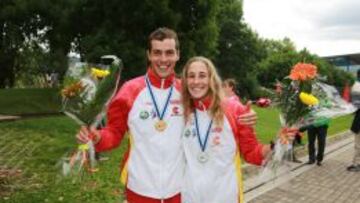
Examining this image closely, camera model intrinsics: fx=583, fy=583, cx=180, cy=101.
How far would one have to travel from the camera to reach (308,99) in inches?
163

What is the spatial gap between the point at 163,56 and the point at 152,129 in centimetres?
54

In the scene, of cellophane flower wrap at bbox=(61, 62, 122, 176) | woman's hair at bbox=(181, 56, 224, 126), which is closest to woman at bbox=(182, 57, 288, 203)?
woman's hair at bbox=(181, 56, 224, 126)

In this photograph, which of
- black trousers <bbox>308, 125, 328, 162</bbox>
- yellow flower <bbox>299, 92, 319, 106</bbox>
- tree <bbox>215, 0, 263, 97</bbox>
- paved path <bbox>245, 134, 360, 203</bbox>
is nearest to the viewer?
yellow flower <bbox>299, 92, 319, 106</bbox>

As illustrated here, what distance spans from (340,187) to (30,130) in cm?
866

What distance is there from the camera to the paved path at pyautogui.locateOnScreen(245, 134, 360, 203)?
904 cm


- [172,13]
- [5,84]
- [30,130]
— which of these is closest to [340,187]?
[30,130]

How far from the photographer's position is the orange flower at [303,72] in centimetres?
423

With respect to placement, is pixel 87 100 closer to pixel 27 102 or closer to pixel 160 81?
pixel 160 81

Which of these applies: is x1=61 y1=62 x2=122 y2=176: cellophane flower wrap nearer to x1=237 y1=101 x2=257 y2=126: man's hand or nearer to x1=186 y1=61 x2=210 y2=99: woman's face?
x1=186 y1=61 x2=210 y2=99: woman's face

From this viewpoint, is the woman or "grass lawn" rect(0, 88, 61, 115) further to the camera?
"grass lawn" rect(0, 88, 61, 115)

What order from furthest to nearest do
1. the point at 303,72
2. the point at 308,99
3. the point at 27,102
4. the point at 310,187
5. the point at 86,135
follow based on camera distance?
the point at 27,102, the point at 310,187, the point at 303,72, the point at 308,99, the point at 86,135

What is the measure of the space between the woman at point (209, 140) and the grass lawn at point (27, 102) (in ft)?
62.8

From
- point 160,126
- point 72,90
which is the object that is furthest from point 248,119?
point 72,90

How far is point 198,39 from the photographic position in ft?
74.1
